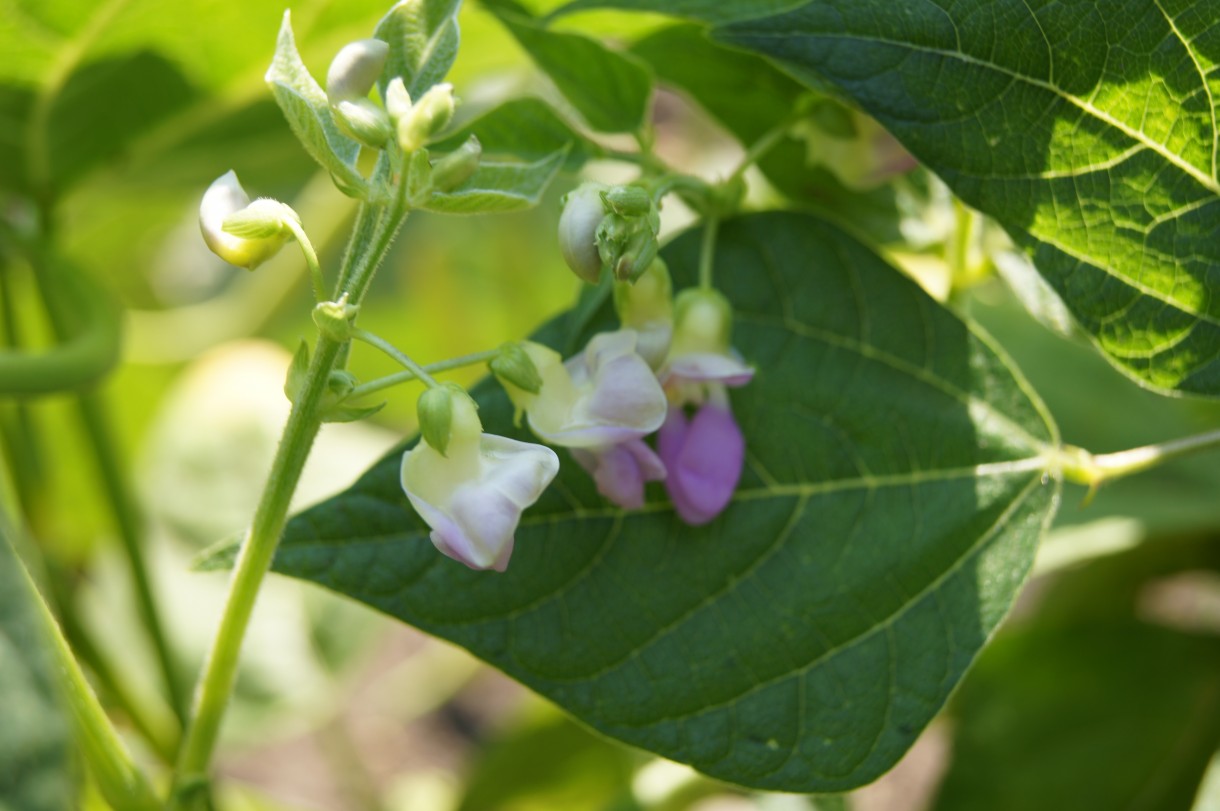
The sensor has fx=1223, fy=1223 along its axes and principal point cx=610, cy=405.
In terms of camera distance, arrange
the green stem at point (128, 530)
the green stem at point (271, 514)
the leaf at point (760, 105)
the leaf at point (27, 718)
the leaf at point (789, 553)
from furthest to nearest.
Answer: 1. the green stem at point (128, 530)
2. the leaf at point (760, 105)
3. the leaf at point (789, 553)
4. the green stem at point (271, 514)
5. the leaf at point (27, 718)

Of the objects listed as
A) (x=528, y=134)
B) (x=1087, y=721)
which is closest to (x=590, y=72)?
(x=528, y=134)

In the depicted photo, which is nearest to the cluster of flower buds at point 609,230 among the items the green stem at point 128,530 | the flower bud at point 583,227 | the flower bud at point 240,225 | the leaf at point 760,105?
the flower bud at point 583,227

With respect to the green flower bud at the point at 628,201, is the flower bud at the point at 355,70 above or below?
above

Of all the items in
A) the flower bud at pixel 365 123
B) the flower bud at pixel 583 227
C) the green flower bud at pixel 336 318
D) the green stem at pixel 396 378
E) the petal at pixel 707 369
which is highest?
the flower bud at pixel 365 123

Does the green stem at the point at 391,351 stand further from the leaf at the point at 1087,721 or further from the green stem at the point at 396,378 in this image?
the leaf at the point at 1087,721

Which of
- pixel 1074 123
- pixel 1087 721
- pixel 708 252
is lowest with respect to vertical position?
pixel 1087 721

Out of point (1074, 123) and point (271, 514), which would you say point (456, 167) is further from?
point (1074, 123)
